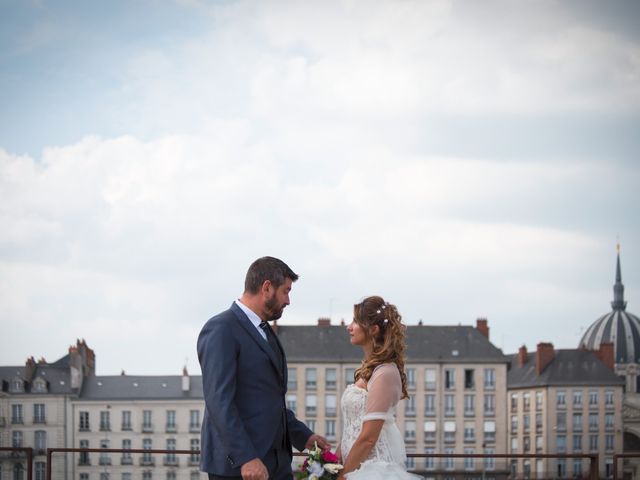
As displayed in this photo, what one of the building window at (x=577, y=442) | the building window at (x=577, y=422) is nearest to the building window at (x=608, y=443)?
the building window at (x=577, y=442)

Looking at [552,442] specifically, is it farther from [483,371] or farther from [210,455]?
[210,455]

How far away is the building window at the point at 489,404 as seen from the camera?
7481 cm

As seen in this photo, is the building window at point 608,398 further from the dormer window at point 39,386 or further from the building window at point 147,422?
the dormer window at point 39,386

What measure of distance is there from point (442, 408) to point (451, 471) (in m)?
5.33

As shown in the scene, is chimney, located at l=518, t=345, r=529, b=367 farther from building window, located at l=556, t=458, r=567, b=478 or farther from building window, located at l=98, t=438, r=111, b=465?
building window, located at l=98, t=438, r=111, b=465

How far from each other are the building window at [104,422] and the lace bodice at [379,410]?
7203 centimetres

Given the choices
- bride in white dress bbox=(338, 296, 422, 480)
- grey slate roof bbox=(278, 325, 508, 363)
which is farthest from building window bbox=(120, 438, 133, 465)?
bride in white dress bbox=(338, 296, 422, 480)

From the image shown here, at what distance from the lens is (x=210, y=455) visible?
6.47m

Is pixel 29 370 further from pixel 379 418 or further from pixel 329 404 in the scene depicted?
pixel 379 418

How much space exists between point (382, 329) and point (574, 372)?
3201 inches

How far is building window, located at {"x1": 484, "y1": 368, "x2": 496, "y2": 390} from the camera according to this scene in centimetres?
7494

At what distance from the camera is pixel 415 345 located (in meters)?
75.8

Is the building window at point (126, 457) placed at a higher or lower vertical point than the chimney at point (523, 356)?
lower

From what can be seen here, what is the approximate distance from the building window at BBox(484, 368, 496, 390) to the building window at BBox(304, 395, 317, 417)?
39.1 ft
